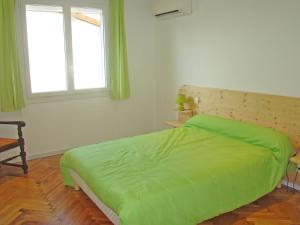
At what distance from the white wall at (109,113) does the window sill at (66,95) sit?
0.18ft

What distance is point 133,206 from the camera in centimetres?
202

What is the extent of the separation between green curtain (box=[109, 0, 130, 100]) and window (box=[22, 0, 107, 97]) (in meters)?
0.13

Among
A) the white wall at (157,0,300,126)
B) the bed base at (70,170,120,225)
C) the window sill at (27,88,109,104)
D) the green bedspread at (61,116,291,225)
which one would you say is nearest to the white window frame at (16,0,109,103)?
the window sill at (27,88,109,104)

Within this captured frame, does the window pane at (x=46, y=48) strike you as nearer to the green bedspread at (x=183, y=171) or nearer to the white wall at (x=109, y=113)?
the white wall at (x=109, y=113)

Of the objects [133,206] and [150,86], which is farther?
[150,86]

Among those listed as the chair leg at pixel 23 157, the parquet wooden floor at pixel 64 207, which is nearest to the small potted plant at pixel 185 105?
the parquet wooden floor at pixel 64 207

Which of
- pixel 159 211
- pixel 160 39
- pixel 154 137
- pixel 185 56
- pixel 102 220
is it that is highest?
pixel 160 39

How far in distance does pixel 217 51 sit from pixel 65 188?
249 cm

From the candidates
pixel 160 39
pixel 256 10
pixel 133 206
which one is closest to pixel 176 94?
pixel 160 39

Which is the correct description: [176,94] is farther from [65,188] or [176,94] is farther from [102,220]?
[102,220]

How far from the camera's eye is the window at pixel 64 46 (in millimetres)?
3986

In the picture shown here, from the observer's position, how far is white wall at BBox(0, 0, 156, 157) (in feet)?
13.5

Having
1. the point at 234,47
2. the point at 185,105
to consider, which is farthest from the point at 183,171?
the point at 185,105

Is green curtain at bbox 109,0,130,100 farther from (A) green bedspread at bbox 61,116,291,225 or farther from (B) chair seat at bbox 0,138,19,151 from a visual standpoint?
(B) chair seat at bbox 0,138,19,151
